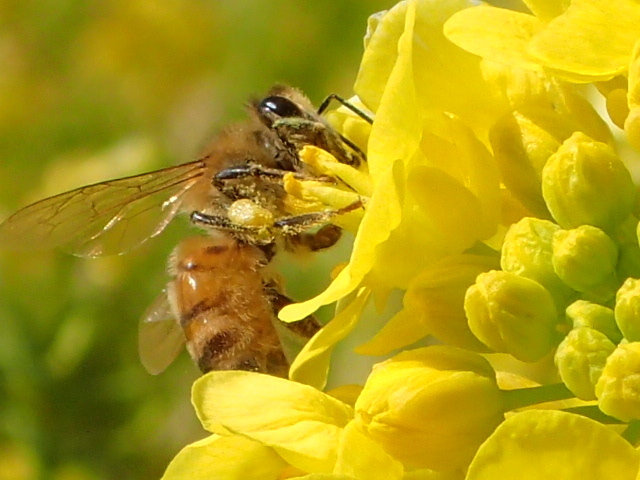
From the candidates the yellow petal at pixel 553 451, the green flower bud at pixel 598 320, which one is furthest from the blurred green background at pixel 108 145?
the yellow petal at pixel 553 451

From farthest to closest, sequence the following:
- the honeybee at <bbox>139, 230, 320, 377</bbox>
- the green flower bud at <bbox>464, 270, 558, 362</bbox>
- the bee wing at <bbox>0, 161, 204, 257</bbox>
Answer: the bee wing at <bbox>0, 161, 204, 257</bbox>
the honeybee at <bbox>139, 230, 320, 377</bbox>
the green flower bud at <bbox>464, 270, 558, 362</bbox>

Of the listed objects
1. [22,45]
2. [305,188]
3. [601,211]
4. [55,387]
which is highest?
[22,45]

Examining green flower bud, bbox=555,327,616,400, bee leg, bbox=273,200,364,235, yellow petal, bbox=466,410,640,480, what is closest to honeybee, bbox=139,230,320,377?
bee leg, bbox=273,200,364,235

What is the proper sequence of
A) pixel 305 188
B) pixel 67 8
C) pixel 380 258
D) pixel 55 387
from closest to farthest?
pixel 380 258, pixel 305 188, pixel 55 387, pixel 67 8

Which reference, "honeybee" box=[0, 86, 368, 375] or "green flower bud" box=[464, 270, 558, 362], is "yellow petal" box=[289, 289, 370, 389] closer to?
"green flower bud" box=[464, 270, 558, 362]

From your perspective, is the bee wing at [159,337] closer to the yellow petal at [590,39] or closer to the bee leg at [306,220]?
the bee leg at [306,220]

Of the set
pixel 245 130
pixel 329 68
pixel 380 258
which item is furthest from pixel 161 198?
pixel 329 68

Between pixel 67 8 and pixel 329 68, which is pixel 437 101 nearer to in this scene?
pixel 329 68
